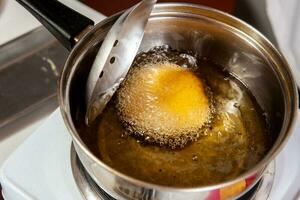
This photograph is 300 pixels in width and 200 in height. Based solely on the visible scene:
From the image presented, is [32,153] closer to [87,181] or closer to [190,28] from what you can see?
[87,181]

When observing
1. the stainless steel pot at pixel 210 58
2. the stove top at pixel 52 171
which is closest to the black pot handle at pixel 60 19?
the stainless steel pot at pixel 210 58

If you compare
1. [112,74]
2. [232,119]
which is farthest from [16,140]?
[232,119]

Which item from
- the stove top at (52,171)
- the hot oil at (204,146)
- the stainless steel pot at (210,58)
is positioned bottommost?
the stove top at (52,171)

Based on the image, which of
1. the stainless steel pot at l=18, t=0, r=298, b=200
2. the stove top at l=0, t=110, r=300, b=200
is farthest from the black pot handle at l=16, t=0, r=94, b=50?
the stove top at l=0, t=110, r=300, b=200

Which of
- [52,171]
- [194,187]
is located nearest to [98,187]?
[52,171]

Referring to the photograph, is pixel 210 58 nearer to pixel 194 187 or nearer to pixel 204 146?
pixel 204 146

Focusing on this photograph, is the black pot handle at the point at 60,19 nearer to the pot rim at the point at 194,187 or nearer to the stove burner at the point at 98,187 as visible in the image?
the pot rim at the point at 194,187
